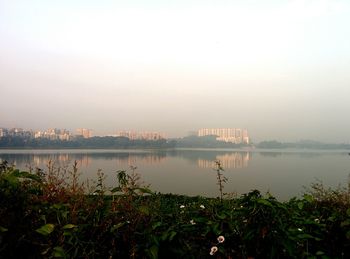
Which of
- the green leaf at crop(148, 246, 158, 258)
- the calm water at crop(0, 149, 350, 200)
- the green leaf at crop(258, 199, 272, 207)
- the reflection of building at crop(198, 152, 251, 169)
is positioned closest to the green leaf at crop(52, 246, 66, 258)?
the green leaf at crop(148, 246, 158, 258)

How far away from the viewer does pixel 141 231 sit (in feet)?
7.13

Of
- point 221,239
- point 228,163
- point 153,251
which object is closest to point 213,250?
point 221,239

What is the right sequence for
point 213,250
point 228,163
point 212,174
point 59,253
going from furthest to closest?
point 228,163 → point 212,174 → point 213,250 → point 59,253

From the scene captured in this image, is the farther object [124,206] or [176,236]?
[124,206]

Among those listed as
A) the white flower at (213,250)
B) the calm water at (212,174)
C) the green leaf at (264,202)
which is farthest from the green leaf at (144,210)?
the calm water at (212,174)

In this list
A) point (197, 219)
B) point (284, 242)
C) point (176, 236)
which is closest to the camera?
point (284, 242)

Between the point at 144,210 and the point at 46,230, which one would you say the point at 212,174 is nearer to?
the point at 144,210

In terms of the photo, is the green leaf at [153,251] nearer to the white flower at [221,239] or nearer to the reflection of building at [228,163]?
the white flower at [221,239]

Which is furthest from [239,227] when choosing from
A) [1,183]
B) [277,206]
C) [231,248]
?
[1,183]

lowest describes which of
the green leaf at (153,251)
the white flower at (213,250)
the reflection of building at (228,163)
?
the reflection of building at (228,163)

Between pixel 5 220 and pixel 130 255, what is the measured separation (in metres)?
0.75

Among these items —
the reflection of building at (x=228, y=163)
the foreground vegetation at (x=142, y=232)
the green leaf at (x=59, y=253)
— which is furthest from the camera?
the reflection of building at (x=228, y=163)

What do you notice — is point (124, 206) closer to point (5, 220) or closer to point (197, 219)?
point (197, 219)

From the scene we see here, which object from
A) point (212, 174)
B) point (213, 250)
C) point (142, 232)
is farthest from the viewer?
point (212, 174)
